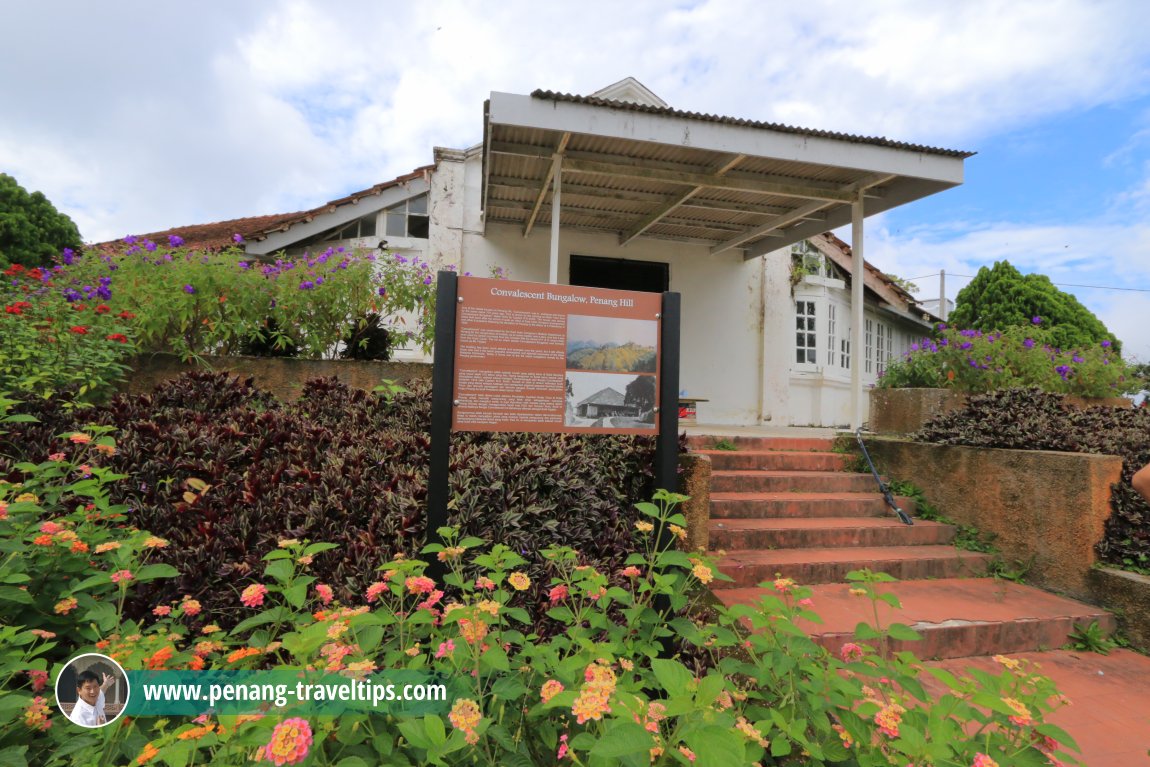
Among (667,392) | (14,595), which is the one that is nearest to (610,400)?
(667,392)

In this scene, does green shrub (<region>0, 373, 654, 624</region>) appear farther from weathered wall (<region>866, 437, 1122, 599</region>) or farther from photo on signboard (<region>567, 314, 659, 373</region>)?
weathered wall (<region>866, 437, 1122, 599</region>)

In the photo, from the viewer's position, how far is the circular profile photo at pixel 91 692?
1.35 metres

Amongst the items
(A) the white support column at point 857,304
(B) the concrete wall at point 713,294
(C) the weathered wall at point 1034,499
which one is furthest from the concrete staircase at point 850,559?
(B) the concrete wall at point 713,294

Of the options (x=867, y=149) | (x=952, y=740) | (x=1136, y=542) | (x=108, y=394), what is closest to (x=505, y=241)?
(x=867, y=149)

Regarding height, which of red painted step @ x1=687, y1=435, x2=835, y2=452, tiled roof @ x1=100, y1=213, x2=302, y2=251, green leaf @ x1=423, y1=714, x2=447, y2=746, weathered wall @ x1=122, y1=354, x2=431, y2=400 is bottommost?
green leaf @ x1=423, y1=714, x2=447, y2=746

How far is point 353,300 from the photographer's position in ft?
16.1

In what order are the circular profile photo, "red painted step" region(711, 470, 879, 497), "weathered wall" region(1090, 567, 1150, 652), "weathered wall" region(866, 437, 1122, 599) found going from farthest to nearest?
"red painted step" region(711, 470, 879, 497), "weathered wall" region(866, 437, 1122, 599), "weathered wall" region(1090, 567, 1150, 652), the circular profile photo

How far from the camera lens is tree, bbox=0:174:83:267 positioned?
14609 millimetres

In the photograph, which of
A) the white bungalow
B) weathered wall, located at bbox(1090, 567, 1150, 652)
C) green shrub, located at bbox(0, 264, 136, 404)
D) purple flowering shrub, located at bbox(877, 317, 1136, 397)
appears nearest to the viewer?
weathered wall, located at bbox(1090, 567, 1150, 652)

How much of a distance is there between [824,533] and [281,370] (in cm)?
437

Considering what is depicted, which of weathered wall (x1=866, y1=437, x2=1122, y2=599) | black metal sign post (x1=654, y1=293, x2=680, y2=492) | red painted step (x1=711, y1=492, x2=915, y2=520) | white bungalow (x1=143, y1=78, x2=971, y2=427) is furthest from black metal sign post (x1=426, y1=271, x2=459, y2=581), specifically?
weathered wall (x1=866, y1=437, x2=1122, y2=599)

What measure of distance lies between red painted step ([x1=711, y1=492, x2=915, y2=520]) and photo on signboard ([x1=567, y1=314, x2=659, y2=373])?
6.33 ft

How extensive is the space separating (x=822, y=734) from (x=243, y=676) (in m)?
1.62

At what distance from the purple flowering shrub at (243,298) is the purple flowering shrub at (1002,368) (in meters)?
5.30
